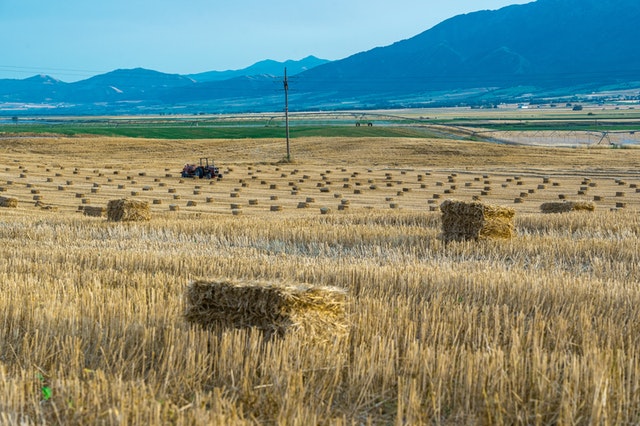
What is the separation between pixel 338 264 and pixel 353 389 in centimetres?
640

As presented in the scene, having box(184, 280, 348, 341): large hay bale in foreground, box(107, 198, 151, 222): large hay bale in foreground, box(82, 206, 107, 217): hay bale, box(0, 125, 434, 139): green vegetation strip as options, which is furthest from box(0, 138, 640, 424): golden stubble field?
box(0, 125, 434, 139): green vegetation strip

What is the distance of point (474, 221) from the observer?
1608 centimetres

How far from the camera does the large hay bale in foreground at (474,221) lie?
52.5 ft

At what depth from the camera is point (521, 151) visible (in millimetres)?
64688

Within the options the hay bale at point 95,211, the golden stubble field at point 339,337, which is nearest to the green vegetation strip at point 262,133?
the hay bale at point 95,211

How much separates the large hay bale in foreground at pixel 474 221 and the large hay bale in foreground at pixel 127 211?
885 cm

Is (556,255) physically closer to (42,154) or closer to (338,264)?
(338,264)

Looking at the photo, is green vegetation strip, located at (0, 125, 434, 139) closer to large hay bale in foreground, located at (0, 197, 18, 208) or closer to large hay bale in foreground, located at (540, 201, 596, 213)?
large hay bale in foreground, located at (0, 197, 18, 208)

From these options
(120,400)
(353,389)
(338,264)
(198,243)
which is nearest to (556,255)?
(338,264)

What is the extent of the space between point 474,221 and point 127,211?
9.43 metres

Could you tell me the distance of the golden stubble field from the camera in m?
5.94

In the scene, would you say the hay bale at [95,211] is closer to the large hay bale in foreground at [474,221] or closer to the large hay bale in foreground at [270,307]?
the large hay bale in foreground at [474,221]

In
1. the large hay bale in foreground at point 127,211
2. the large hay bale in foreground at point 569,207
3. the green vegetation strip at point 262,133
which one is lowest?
the green vegetation strip at point 262,133

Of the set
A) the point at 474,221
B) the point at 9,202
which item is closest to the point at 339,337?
the point at 474,221
